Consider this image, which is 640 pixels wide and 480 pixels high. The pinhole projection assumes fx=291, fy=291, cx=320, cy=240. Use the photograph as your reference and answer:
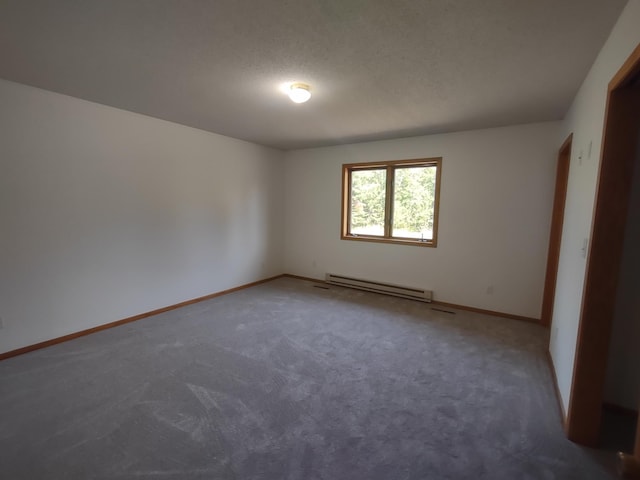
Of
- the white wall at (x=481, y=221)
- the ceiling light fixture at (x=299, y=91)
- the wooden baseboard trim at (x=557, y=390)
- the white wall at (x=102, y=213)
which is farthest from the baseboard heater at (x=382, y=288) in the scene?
the ceiling light fixture at (x=299, y=91)

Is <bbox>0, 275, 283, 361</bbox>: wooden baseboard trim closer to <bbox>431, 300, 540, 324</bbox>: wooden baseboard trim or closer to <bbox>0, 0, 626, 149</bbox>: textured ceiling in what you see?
<bbox>0, 0, 626, 149</bbox>: textured ceiling

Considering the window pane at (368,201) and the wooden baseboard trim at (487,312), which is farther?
the window pane at (368,201)

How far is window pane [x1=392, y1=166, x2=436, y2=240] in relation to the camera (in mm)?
4258

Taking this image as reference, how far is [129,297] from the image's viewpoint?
3430 mm

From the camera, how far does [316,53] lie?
1.96 meters

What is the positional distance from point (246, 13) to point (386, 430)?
2.57 meters

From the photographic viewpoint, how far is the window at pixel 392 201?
→ 425 centimetres

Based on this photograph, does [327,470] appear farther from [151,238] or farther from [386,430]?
[151,238]

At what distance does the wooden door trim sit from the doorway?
1.77m

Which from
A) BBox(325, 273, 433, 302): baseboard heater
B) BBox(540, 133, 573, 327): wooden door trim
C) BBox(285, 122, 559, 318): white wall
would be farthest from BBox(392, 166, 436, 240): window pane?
BBox(540, 133, 573, 327): wooden door trim

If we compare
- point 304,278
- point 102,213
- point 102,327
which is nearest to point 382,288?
point 304,278

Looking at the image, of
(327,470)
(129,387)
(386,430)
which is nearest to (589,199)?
(386,430)

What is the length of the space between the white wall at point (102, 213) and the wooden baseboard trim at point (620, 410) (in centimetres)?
437

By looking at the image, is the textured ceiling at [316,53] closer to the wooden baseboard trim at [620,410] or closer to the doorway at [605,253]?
the doorway at [605,253]
